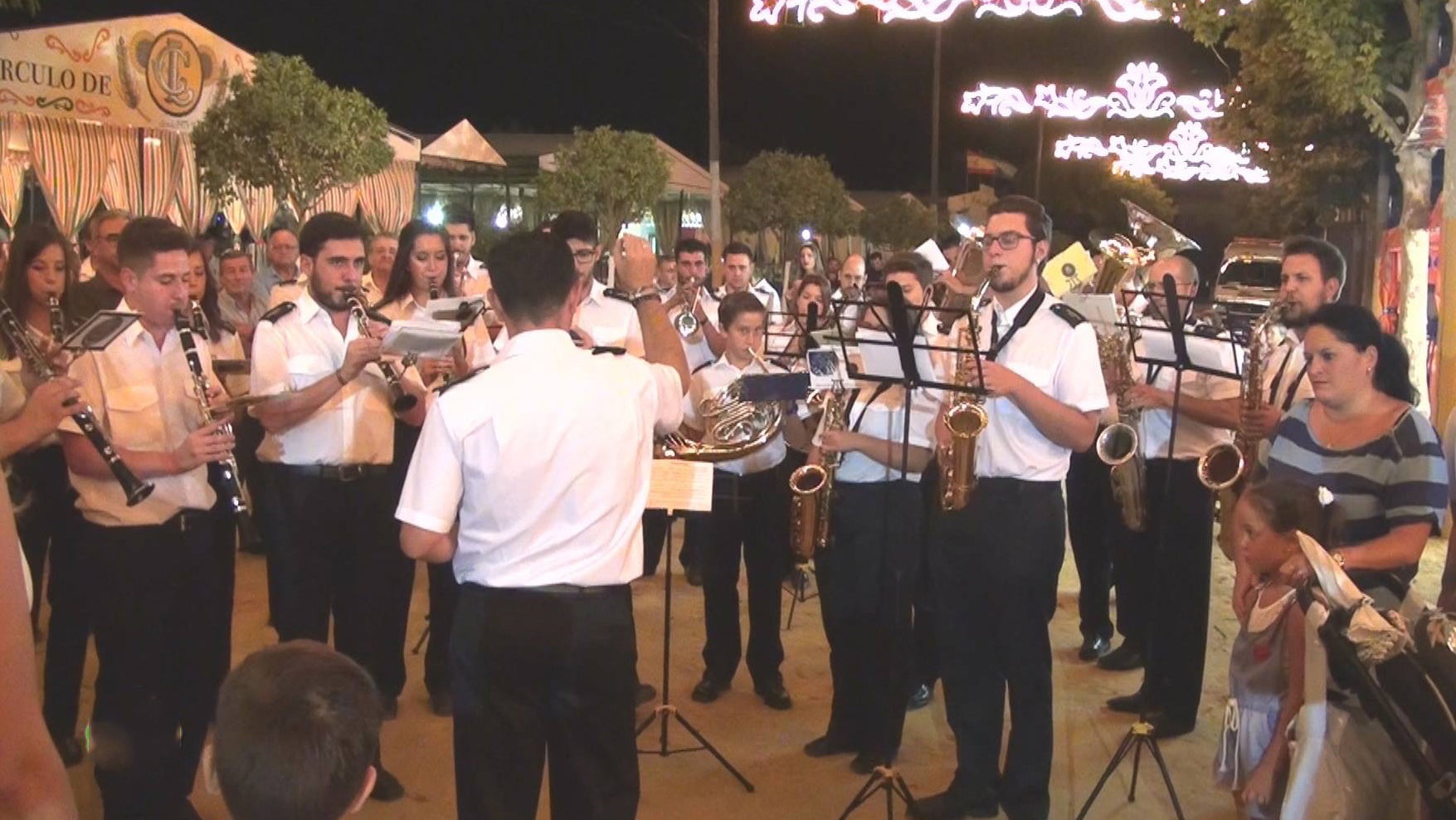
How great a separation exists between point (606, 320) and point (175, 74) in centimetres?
1130

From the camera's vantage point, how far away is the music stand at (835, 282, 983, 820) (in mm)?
4176

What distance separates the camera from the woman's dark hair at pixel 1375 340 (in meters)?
4.18

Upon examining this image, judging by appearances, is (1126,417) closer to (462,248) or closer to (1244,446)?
(1244,446)

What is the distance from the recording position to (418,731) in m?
5.74

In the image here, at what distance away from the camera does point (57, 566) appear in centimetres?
537

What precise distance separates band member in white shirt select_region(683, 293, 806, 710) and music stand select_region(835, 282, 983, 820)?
1.11m

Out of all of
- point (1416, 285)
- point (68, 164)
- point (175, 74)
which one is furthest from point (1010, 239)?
point (175, 74)

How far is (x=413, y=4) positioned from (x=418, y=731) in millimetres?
39005

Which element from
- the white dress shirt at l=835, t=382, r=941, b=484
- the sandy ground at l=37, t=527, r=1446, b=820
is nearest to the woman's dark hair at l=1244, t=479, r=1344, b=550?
the white dress shirt at l=835, t=382, r=941, b=484

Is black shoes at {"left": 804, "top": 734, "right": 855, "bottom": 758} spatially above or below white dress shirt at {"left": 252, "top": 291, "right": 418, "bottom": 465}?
below

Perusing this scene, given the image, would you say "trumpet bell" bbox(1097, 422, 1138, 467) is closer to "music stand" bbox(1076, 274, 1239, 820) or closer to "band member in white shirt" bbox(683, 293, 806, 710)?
"music stand" bbox(1076, 274, 1239, 820)

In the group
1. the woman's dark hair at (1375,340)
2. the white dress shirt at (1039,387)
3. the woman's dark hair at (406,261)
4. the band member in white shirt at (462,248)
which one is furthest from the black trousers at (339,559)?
the woman's dark hair at (1375,340)

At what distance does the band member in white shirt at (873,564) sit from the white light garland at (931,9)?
8.84m

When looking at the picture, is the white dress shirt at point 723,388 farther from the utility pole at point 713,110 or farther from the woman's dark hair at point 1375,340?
the utility pole at point 713,110
